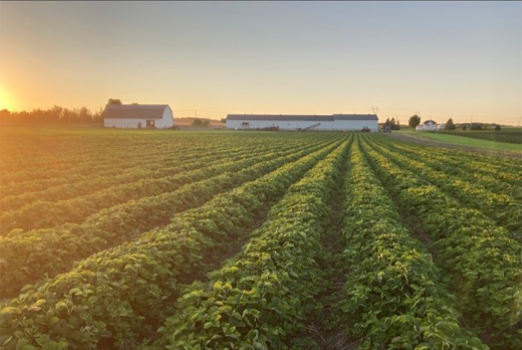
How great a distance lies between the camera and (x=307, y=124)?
145 metres

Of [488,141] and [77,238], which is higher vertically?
[488,141]

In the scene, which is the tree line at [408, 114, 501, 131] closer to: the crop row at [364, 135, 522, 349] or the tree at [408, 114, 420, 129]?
the tree at [408, 114, 420, 129]

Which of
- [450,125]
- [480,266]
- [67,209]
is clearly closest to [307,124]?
[450,125]

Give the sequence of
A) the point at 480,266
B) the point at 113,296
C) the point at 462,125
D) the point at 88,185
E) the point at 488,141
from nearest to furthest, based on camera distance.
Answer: the point at 113,296
the point at 480,266
the point at 88,185
the point at 488,141
the point at 462,125

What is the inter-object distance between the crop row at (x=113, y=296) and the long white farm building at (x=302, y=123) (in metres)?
134

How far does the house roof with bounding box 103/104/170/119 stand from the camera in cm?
11878

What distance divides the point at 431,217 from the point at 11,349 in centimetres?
1209

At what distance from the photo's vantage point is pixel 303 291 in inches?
302

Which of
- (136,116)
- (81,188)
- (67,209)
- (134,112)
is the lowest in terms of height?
(67,209)

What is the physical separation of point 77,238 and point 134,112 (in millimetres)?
118907

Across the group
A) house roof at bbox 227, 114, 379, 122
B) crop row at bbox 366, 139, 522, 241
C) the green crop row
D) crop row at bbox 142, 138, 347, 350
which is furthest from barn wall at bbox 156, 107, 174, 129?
crop row at bbox 142, 138, 347, 350

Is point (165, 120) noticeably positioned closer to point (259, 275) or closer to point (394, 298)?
point (259, 275)

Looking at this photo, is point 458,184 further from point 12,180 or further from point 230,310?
point 12,180

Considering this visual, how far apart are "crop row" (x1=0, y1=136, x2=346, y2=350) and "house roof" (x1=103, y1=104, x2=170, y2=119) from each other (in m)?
116
